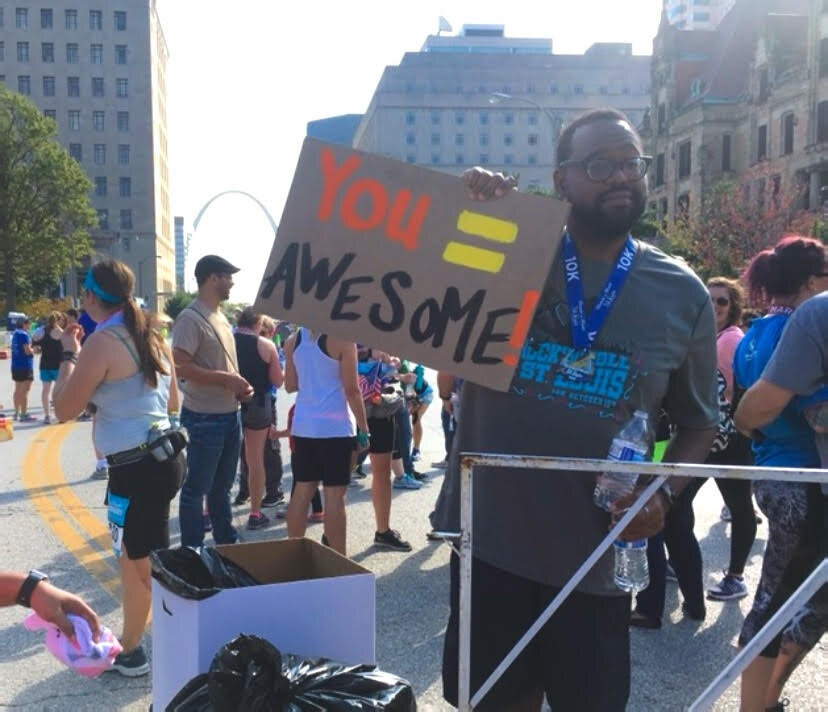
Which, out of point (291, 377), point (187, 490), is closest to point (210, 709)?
point (187, 490)

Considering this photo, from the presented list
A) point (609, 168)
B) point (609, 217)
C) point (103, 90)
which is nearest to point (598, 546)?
point (609, 217)

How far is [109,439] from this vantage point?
3.85m

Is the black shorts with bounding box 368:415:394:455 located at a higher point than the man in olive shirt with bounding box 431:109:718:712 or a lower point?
lower

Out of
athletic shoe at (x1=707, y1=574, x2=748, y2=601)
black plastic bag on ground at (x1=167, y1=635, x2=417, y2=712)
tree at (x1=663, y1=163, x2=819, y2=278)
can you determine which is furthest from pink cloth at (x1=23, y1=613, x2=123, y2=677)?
tree at (x1=663, y1=163, x2=819, y2=278)

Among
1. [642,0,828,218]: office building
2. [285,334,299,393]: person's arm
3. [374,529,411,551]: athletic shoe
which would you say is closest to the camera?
[285,334,299,393]: person's arm

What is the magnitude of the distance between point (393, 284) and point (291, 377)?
12.6 ft

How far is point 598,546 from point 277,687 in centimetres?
84

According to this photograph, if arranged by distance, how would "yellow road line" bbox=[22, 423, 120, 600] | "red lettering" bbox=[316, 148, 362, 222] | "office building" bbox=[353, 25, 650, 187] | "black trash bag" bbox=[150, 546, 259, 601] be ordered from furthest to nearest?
"office building" bbox=[353, 25, 650, 187]
"yellow road line" bbox=[22, 423, 120, 600]
"black trash bag" bbox=[150, 546, 259, 601]
"red lettering" bbox=[316, 148, 362, 222]

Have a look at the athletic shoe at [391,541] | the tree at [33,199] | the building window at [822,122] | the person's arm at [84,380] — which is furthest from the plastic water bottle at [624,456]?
the tree at [33,199]

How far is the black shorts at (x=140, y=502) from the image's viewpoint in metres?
3.84

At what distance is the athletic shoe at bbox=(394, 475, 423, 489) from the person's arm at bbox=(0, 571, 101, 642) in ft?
20.0

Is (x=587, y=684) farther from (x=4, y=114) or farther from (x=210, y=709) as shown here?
(x=4, y=114)

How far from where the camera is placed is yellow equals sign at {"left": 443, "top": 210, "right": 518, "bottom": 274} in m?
2.32

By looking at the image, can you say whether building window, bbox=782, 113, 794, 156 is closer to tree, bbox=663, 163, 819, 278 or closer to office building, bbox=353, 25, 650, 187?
tree, bbox=663, 163, 819, 278
